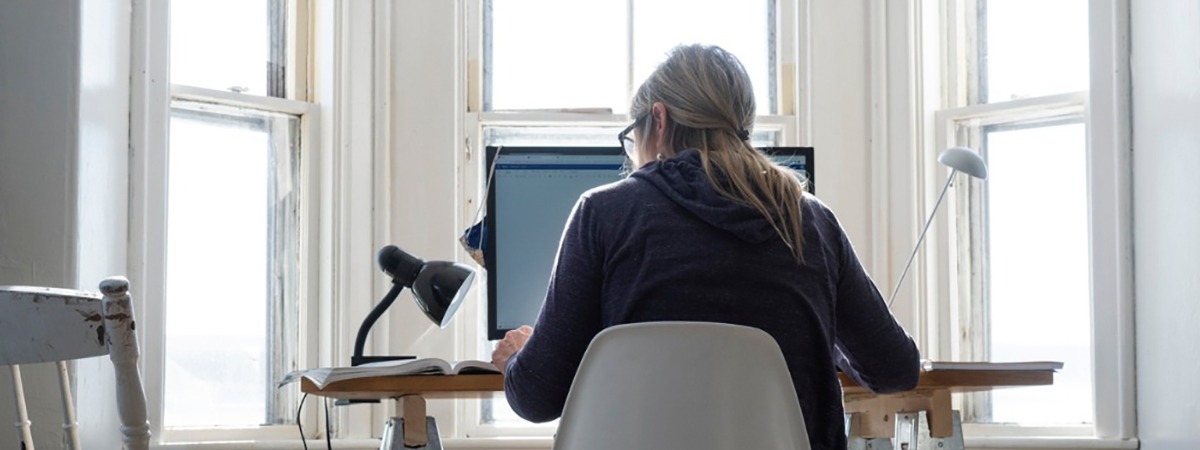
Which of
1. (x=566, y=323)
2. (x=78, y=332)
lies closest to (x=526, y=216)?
(x=566, y=323)

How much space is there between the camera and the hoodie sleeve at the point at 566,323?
1.69m

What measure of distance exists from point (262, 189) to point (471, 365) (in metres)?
1.16

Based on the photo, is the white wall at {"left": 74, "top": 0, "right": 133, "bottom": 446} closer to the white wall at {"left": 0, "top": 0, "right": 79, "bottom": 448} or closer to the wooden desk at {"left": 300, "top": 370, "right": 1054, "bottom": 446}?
the white wall at {"left": 0, "top": 0, "right": 79, "bottom": 448}

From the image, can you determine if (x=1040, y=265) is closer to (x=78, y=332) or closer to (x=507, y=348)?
(x=507, y=348)

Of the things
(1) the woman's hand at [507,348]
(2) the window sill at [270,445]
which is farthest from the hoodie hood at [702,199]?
(2) the window sill at [270,445]

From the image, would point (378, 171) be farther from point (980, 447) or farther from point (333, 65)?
point (980, 447)

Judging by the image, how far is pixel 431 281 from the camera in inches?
94.0

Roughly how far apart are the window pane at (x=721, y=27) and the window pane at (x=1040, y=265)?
1.69 ft

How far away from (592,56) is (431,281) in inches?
36.2

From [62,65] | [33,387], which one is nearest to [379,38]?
[62,65]

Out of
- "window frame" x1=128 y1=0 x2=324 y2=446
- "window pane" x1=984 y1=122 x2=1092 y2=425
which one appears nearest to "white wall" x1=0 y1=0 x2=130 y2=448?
"window frame" x1=128 y1=0 x2=324 y2=446

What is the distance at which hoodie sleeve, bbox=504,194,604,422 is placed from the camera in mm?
1687

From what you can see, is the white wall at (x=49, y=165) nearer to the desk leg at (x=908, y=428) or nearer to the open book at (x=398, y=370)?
the open book at (x=398, y=370)

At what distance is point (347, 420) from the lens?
9.59 feet
